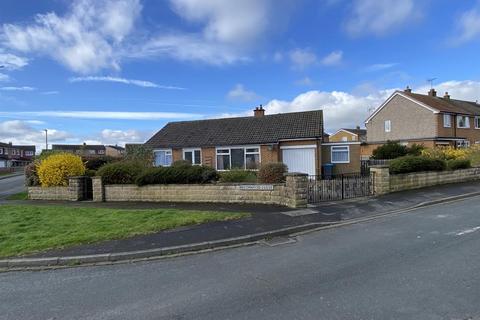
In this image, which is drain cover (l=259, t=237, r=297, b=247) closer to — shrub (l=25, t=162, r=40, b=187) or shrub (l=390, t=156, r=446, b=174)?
shrub (l=390, t=156, r=446, b=174)

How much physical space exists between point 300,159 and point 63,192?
46.4ft

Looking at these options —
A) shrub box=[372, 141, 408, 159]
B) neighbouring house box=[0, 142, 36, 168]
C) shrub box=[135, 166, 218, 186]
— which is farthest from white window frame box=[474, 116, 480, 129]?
neighbouring house box=[0, 142, 36, 168]

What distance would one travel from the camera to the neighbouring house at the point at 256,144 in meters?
23.7

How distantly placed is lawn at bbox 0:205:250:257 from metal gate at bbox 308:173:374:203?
4139 millimetres

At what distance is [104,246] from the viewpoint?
7637 millimetres

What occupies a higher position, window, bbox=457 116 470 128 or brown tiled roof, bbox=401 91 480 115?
brown tiled roof, bbox=401 91 480 115

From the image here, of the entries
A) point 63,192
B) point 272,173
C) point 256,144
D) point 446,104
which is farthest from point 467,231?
point 446,104

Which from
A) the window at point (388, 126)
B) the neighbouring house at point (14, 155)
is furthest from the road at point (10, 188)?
the neighbouring house at point (14, 155)

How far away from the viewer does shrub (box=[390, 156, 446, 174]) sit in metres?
15.7

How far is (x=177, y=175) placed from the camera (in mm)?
14297

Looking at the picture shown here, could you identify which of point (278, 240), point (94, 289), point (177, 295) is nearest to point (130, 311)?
point (177, 295)

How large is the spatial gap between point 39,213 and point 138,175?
3.87 meters

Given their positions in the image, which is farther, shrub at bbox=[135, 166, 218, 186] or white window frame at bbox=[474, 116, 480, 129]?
white window frame at bbox=[474, 116, 480, 129]

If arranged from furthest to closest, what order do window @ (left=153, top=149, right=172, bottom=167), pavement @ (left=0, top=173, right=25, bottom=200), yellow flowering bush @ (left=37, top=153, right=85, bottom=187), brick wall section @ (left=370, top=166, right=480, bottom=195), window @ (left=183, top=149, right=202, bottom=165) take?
1. window @ (left=153, top=149, right=172, bottom=167)
2. window @ (left=183, top=149, right=202, bottom=165)
3. pavement @ (left=0, top=173, right=25, bottom=200)
4. yellow flowering bush @ (left=37, top=153, right=85, bottom=187)
5. brick wall section @ (left=370, top=166, right=480, bottom=195)
